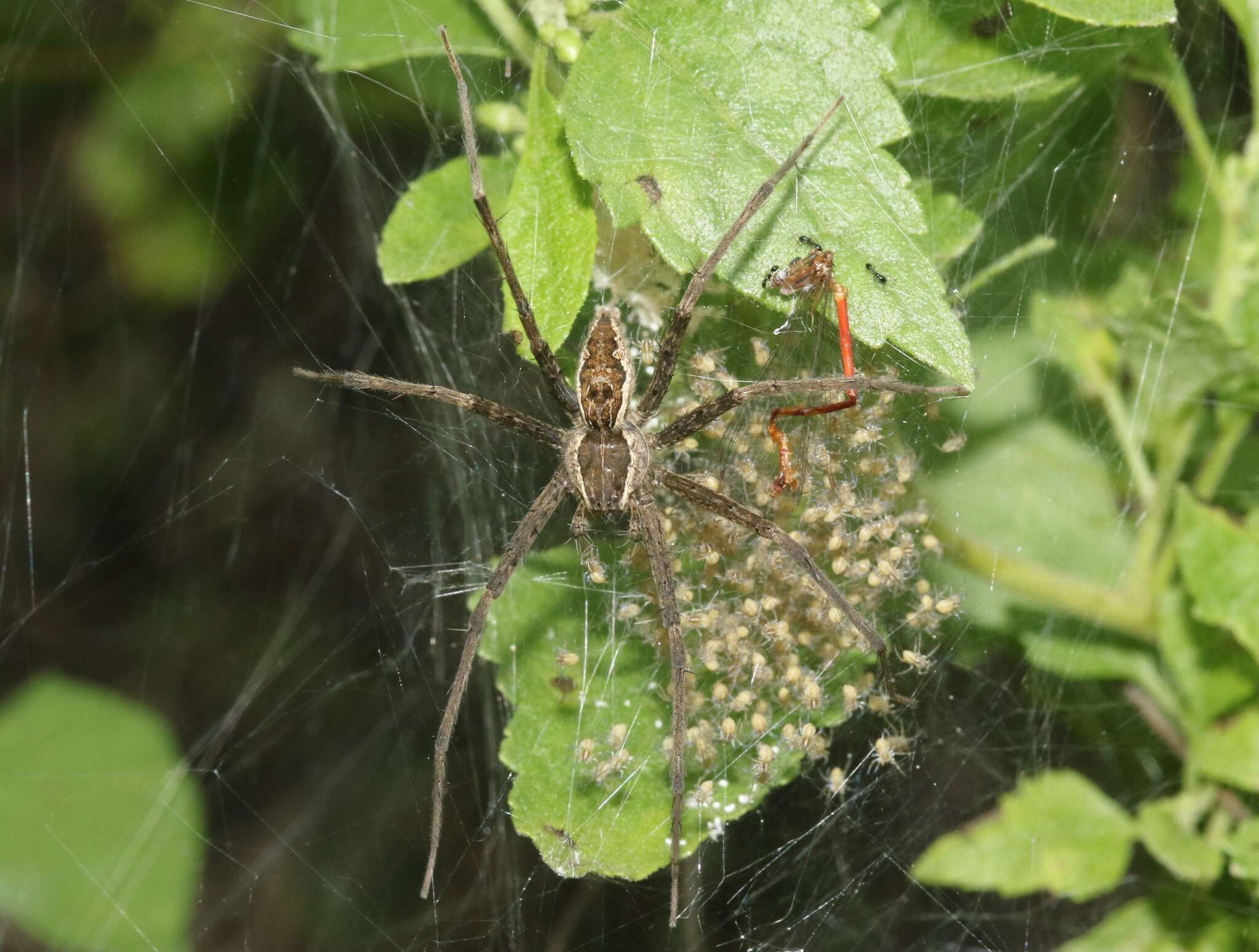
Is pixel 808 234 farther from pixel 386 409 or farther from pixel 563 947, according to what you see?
pixel 563 947

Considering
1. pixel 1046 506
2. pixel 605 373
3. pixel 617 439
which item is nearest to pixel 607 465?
pixel 617 439

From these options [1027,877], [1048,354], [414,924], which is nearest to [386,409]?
[414,924]

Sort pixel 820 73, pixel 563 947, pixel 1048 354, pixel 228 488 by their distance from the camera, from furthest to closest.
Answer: pixel 228 488, pixel 1048 354, pixel 563 947, pixel 820 73

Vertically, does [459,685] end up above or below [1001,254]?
below

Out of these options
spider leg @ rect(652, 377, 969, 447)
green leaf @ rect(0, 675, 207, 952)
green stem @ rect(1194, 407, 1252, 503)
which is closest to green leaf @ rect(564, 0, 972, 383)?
spider leg @ rect(652, 377, 969, 447)

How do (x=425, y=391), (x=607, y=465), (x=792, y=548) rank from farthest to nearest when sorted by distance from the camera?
(x=607, y=465), (x=425, y=391), (x=792, y=548)

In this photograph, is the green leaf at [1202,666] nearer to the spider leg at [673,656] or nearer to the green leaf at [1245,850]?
the green leaf at [1245,850]

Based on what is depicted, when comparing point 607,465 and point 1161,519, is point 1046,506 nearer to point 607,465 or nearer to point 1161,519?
point 1161,519
